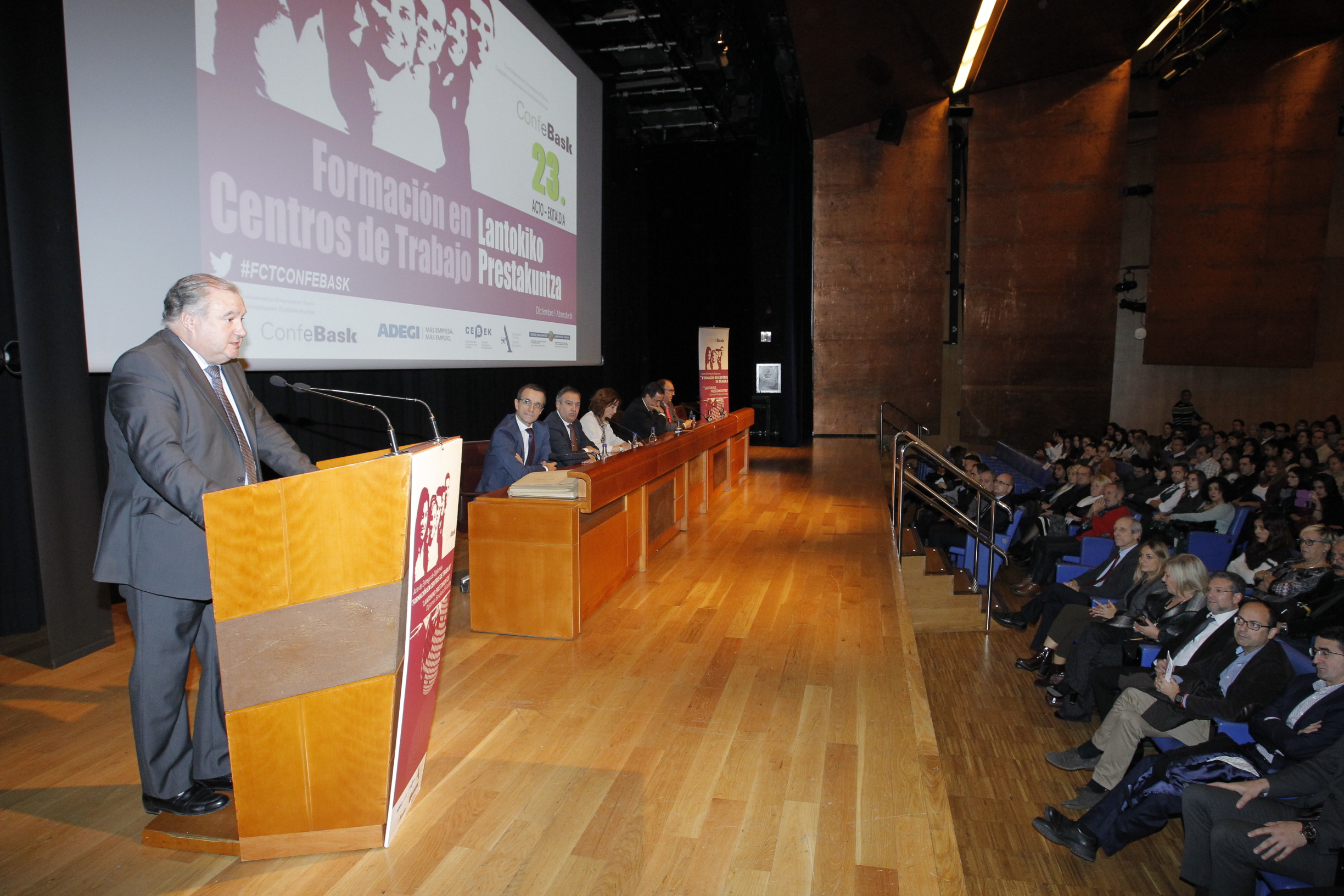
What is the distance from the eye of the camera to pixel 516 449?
432 centimetres

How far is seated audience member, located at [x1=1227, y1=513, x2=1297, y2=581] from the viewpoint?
443 cm

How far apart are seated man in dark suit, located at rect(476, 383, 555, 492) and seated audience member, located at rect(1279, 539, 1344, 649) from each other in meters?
3.58

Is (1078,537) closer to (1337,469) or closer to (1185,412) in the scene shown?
(1337,469)

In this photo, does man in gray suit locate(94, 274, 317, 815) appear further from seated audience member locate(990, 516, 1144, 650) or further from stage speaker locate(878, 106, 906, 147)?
stage speaker locate(878, 106, 906, 147)

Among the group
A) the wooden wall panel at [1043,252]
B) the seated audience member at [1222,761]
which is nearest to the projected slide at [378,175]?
the seated audience member at [1222,761]

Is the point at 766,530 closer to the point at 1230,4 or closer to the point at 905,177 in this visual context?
the point at 1230,4

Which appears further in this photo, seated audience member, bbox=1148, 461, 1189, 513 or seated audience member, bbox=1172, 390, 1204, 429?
seated audience member, bbox=1172, 390, 1204, 429

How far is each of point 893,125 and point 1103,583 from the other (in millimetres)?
10140

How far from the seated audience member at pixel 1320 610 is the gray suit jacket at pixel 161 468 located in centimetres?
406

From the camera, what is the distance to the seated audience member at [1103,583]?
461 cm

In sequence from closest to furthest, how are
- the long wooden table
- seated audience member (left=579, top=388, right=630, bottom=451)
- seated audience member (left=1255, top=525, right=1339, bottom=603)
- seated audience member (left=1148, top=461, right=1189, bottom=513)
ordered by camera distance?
the long wooden table → seated audience member (left=1255, top=525, right=1339, bottom=603) → seated audience member (left=579, top=388, right=630, bottom=451) → seated audience member (left=1148, top=461, right=1189, bottom=513)

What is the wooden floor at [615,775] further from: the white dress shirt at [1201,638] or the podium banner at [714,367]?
the podium banner at [714,367]

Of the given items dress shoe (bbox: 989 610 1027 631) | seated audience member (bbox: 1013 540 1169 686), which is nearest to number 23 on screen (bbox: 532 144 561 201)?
dress shoe (bbox: 989 610 1027 631)

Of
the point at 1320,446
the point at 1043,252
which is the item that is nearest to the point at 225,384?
the point at 1320,446
